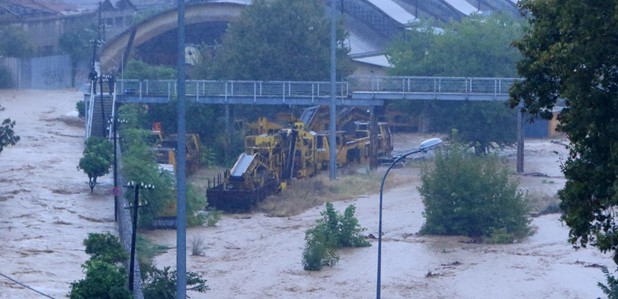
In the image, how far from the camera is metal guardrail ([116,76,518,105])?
41.6 metres

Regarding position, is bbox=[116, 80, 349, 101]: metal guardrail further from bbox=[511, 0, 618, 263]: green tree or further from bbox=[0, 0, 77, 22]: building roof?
bbox=[511, 0, 618, 263]: green tree

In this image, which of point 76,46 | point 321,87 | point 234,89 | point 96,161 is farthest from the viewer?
point 76,46

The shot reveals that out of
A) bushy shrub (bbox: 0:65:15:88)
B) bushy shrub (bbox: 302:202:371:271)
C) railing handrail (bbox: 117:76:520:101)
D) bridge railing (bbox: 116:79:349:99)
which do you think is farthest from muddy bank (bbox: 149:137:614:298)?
bushy shrub (bbox: 0:65:15:88)

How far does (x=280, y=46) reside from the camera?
4634 cm

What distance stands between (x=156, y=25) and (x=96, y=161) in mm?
22090

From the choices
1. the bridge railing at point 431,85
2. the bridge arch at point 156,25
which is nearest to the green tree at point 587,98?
the bridge railing at point 431,85

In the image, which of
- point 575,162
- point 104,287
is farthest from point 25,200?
point 575,162

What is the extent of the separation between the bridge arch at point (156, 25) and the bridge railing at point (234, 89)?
1089 cm

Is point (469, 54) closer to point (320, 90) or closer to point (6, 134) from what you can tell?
point (320, 90)

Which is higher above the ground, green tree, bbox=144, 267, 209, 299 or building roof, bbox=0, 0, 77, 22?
building roof, bbox=0, 0, 77, 22

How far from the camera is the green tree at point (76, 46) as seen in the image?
6200cm

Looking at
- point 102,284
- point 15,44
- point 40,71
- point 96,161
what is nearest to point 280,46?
point 96,161

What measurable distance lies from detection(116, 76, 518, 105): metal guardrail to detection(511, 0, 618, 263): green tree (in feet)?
99.7

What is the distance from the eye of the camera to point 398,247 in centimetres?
2977
